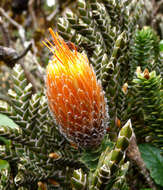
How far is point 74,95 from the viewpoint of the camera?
0.51m

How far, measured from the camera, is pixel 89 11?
0.73 m

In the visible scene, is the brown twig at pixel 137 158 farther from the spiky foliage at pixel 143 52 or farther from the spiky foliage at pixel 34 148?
the spiky foliage at pixel 143 52

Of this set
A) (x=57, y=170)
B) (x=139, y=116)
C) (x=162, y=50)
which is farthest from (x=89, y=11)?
(x=57, y=170)

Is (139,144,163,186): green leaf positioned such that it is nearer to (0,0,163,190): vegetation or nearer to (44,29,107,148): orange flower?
(0,0,163,190): vegetation

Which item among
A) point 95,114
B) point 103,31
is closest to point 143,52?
point 103,31

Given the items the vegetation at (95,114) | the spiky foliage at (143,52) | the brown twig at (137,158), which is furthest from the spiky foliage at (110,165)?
the spiky foliage at (143,52)

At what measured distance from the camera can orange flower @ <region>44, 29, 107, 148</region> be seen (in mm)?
500

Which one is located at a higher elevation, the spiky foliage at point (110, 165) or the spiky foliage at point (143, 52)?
the spiky foliage at point (143, 52)

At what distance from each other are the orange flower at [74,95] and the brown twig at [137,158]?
12 centimetres

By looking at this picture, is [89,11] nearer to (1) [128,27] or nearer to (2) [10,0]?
(1) [128,27]

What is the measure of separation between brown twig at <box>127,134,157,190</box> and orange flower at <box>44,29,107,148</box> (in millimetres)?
119

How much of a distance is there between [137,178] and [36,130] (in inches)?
14.7

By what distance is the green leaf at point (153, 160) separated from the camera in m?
0.67

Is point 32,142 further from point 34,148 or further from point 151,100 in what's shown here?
point 151,100
